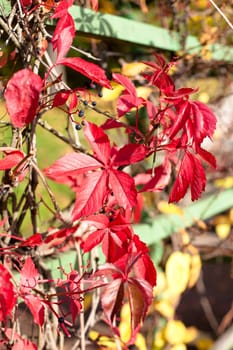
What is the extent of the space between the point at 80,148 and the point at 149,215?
825 mm

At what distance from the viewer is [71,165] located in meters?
1.21

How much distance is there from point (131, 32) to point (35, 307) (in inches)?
39.2

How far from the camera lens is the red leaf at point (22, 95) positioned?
1.08 meters

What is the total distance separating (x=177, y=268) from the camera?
7.38 feet

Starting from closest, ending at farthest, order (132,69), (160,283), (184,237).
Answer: (132,69)
(160,283)
(184,237)

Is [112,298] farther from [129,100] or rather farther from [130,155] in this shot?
[129,100]

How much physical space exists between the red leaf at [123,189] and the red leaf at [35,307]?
9.9 inches

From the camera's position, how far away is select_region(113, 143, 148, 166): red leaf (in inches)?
49.8

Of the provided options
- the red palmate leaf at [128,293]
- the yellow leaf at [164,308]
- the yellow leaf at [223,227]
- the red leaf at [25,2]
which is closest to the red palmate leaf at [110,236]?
the red palmate leaf at [128,293]

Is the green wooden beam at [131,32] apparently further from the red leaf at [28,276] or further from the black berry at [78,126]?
the red leaf at [28,276]

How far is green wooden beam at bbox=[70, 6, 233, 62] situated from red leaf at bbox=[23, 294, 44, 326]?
70 centimetres

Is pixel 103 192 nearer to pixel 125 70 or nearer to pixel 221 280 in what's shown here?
pixel 125 70

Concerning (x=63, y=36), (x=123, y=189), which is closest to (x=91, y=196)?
(x=123, y=189)

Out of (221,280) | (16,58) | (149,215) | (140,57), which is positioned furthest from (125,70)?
(221,280)
